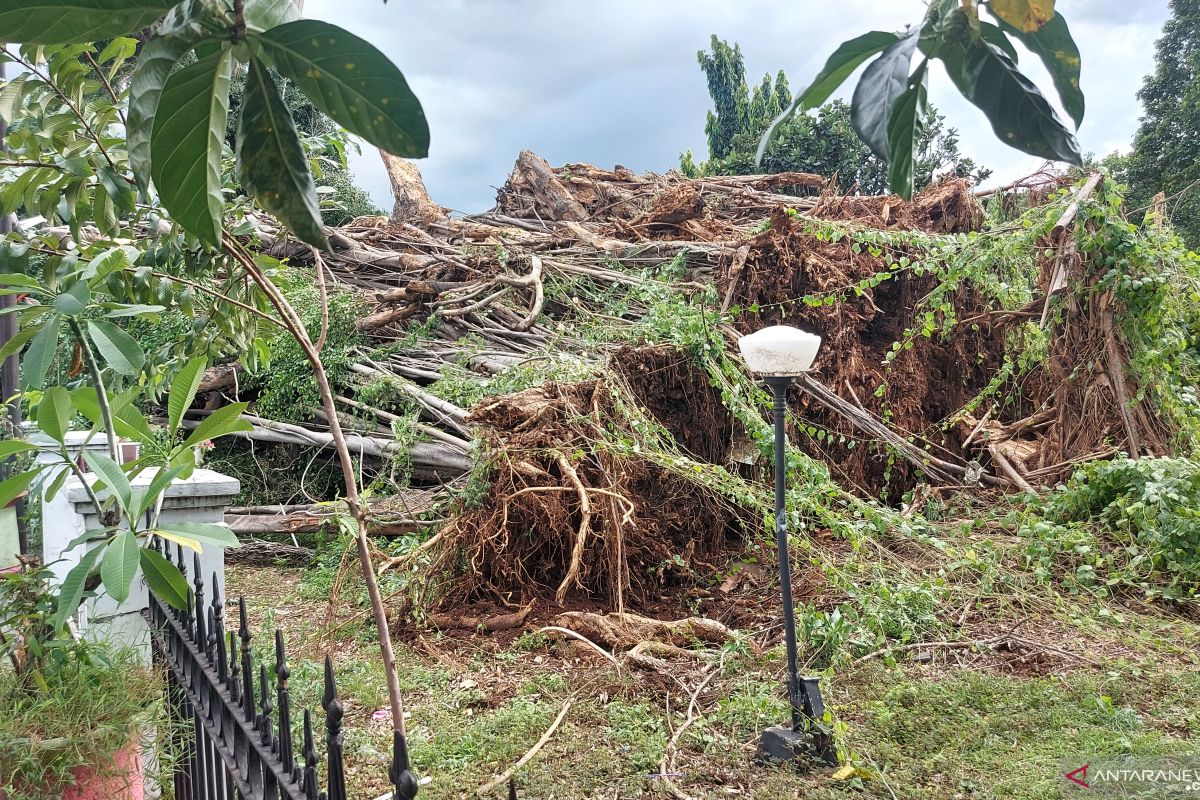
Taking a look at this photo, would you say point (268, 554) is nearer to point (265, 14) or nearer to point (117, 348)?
point (117, 348)

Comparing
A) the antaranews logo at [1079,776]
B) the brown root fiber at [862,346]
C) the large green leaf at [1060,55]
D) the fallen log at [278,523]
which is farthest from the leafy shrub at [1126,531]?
the fallen log at [278,523]

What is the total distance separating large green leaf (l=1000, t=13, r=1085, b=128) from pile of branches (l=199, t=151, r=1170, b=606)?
12.5ft

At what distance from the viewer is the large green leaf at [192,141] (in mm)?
486

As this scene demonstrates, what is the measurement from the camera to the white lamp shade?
3.10 metres

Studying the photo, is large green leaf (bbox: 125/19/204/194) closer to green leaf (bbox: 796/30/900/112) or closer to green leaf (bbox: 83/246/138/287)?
green leaf (bbox: 796/30/900/112)

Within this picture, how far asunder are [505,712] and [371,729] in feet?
1.86

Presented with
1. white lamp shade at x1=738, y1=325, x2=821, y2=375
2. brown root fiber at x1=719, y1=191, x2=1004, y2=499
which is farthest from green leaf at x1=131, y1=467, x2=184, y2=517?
brown root fiber at x1=719, y1=191, x2=1004, y2=499

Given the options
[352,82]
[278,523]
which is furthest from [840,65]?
[278,523]

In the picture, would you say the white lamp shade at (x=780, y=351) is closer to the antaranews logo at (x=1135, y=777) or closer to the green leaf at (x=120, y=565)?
the antaranews logo at (x=1135, y=777)

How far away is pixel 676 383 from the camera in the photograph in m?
5.72

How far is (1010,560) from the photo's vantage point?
177 inches

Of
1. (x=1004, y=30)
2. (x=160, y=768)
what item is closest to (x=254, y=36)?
(x=1004, y=30)

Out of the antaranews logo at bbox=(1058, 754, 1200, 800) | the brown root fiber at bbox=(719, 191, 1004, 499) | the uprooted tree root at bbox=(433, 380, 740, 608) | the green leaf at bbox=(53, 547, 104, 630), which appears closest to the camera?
the green leaf at bbox=(53, 547, 104, 630)

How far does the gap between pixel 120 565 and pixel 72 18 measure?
1.16 m
